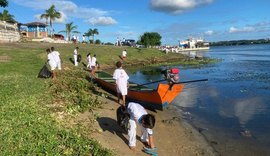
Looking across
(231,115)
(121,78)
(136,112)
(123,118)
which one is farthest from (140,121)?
(231,115)

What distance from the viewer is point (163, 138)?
471 inches

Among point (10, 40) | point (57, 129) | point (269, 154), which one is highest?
point (10, 40)

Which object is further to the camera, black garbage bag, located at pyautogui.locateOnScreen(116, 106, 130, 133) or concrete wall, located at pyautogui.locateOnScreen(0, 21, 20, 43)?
concrete wall, located at pyautogui.locateOnScreen(0, 21, 20, 43)

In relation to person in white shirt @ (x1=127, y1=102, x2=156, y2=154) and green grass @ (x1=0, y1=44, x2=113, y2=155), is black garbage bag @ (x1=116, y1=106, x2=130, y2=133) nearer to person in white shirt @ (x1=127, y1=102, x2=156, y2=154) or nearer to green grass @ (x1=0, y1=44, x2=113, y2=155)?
person in white shirt @ (x1=127, y1=102, x2=156, y2=154)

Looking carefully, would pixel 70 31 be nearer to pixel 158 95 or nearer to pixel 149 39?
pixel 149 39

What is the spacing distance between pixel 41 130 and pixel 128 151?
275 cm

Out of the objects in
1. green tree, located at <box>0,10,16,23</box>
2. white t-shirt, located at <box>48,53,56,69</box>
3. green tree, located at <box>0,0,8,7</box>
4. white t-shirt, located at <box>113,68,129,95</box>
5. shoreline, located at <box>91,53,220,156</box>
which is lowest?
shoreline, located at <box>91,53,220,156</box>

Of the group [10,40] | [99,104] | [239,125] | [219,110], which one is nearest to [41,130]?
[99,104]

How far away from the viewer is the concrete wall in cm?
4356

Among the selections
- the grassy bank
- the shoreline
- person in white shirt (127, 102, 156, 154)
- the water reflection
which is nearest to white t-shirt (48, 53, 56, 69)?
the grassy bank

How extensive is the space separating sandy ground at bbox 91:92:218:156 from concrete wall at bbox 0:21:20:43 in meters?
33.7

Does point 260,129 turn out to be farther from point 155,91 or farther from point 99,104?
point 99,104

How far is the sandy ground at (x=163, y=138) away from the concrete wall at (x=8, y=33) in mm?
33686

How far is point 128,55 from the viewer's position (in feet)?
184
